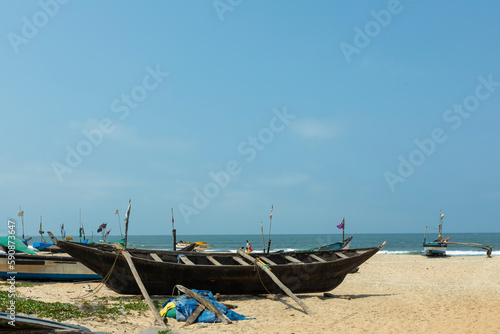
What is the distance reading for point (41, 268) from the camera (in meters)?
16.0

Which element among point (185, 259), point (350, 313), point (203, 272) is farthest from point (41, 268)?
point (350, 313)

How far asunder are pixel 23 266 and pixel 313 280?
11670 mm

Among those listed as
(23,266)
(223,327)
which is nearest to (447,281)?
(223,327)

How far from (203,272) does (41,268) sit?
808 cm

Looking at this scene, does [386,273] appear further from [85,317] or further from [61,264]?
[85,317]

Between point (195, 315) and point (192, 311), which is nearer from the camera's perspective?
point (195, 315)

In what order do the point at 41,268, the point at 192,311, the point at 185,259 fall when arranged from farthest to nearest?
the point at 41,268
the point at 185,259
the point at 192,311

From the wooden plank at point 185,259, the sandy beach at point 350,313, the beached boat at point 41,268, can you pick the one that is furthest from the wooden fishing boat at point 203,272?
the beached boat at point 41,268

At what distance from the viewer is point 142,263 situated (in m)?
11.7

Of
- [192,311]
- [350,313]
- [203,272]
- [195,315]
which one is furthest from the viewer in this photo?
[203,272]

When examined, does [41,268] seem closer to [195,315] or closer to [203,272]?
[203,272]

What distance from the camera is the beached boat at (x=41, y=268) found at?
1591 centimetres

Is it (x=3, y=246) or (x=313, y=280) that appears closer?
(x=313, y=280)

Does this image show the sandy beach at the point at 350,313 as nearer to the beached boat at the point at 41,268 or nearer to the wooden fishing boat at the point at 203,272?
the wooden fishing boat at the point at 203,272
